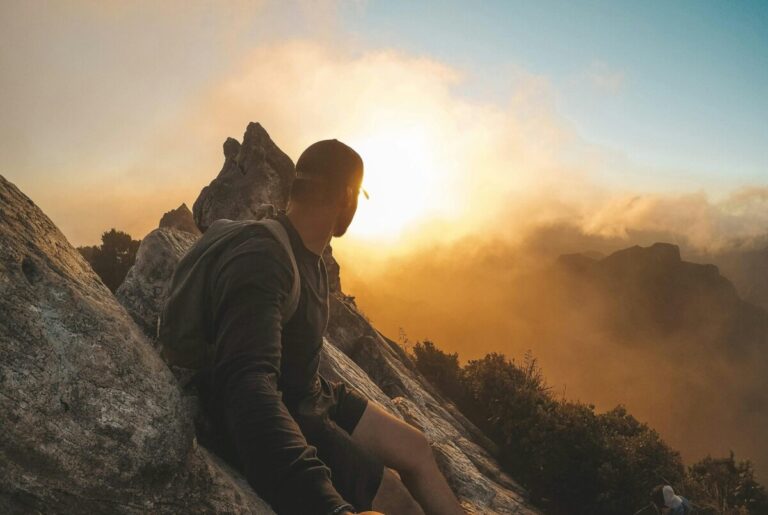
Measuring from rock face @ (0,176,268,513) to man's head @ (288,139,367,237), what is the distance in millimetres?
1371

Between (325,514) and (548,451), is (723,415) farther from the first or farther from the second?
(325,514)

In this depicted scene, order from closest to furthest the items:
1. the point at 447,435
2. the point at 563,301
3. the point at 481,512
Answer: the point at 481,512, the point at 447,435, the point at 563,301

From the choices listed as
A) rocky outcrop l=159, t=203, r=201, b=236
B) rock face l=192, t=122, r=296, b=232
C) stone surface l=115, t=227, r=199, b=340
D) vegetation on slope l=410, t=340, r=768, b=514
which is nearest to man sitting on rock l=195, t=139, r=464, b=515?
stone surface l=115, t=227, r=199, b=340

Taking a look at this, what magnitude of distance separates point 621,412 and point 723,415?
12723 cm

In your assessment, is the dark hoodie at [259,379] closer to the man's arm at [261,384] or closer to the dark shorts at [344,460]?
the man's arm at [261,384]

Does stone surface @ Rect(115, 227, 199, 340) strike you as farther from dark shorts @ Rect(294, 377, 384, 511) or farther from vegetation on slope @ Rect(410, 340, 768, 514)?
vegetation on slope @ Rect(410, 340, 768, 514)

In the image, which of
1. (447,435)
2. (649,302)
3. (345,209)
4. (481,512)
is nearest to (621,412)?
(447,435)

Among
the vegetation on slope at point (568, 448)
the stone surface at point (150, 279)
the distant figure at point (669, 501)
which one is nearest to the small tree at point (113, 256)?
the stone surface at point (150, 279)

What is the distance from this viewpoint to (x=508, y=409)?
10414 millimetres

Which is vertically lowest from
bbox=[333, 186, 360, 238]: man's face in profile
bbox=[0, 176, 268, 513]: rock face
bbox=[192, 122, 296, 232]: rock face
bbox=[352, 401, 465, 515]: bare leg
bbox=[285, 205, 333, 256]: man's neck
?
bbox=[0, 176, 268, 513]: rock face

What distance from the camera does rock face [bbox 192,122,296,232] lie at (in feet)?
34.0

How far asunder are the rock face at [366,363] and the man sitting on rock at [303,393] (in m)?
0.70

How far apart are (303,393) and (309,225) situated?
3.78 feet

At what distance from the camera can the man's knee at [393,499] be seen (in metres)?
2.98
